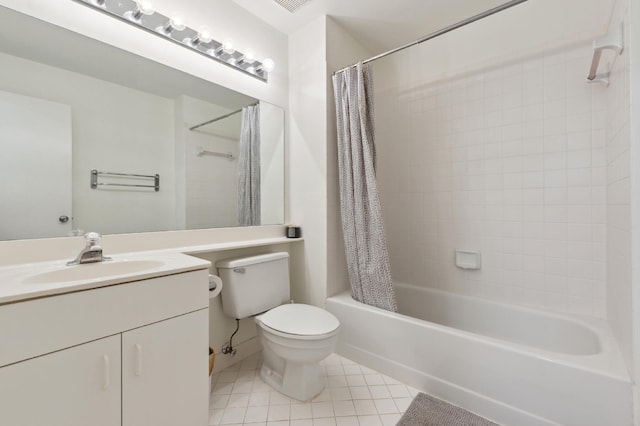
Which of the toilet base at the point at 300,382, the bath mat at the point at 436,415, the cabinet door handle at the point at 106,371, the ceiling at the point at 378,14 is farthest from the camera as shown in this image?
the ceiling at the point at 378,14

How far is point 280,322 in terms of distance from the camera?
1.45 meters

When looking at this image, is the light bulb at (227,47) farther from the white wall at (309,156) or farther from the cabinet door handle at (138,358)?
the cabinet door handle at (138,358)

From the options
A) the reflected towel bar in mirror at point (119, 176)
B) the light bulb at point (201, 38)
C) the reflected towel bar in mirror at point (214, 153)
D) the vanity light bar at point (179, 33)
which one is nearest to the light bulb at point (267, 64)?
the vanity light bar at point (179, 33)

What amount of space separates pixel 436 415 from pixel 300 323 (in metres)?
0.79

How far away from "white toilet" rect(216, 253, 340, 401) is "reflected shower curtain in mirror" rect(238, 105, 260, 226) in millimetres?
345

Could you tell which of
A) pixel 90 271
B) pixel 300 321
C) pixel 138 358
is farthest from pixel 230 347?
pixel 90 271

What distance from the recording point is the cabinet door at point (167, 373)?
95 centimetres

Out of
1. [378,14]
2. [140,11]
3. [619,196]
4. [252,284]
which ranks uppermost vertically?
[378,14]

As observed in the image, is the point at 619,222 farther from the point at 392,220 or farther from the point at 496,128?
the point at 392,220

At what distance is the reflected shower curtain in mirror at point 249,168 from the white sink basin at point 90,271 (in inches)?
28.2

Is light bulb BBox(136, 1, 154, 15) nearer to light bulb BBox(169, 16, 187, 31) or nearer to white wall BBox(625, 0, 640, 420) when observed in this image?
light bulb BBox(169, 16, 187, 31)

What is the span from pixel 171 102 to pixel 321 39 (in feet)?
3.70

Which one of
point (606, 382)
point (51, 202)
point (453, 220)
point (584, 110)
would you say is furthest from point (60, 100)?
point (584, 110)

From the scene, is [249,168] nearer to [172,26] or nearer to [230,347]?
[172,26]
